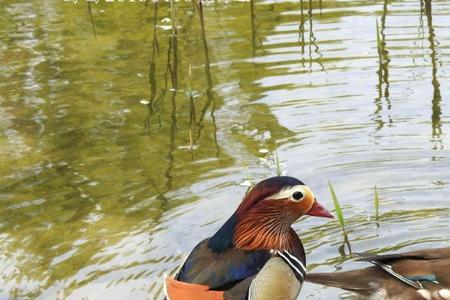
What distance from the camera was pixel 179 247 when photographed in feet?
18.3

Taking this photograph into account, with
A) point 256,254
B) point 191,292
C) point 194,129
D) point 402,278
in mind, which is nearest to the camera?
point 191,292

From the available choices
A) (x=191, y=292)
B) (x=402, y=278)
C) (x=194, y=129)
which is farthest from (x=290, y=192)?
(x=194, y=129)

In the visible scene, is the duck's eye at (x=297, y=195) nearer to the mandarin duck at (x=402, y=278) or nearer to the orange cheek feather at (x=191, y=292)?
the mandarin duck at (x=402, y=278)

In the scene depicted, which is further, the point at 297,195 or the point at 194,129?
the point at 194,129

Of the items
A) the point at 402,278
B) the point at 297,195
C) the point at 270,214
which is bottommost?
the point at 402,278

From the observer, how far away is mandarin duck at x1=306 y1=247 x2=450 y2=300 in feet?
16.0

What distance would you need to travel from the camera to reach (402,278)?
489 centimetres

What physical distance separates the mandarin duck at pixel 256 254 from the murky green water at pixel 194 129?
1.01 feet

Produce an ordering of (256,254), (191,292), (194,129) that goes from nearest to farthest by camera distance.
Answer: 1. (191,292)
2. (256,254)
3. (194,129)

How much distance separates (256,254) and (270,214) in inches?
10.1

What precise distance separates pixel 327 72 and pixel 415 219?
8.03 ft

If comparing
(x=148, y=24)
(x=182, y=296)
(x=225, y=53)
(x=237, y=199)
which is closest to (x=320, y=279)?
(x=182, y=296)

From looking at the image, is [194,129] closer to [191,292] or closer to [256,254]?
[256,254]

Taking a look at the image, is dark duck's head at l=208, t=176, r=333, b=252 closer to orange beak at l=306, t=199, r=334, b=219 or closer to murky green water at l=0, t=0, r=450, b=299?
orange beak at l=306, t=199, r=334, b=219
